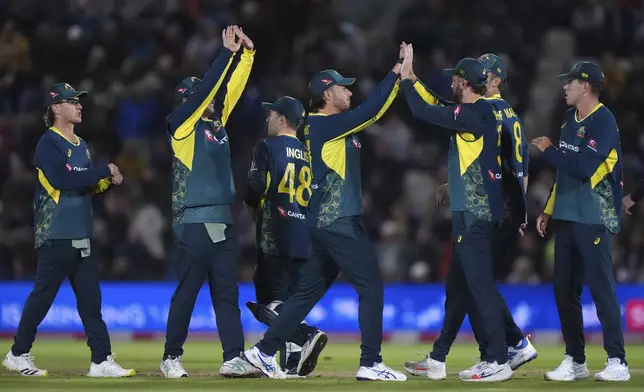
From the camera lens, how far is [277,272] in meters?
11.7

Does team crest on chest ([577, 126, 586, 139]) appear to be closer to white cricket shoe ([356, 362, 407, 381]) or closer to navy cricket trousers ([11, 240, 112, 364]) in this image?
white cricket shoe ([356, 362, 407, 381])

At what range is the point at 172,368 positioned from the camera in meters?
10.8

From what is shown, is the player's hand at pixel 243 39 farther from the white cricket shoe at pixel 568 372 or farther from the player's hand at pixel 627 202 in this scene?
the white cricket shoe at pixel 568 372

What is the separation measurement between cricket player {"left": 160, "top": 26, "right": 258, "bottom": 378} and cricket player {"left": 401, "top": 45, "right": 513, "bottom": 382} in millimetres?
1768

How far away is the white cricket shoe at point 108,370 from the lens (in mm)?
11000

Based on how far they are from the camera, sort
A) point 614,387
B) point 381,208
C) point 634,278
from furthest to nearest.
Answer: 1. point 381,208
2. point 634,278
3. point 614,387

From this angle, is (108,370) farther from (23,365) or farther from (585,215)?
(585,215)

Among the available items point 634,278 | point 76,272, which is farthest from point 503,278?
point 76,272

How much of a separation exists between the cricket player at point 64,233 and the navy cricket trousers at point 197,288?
2.35ft

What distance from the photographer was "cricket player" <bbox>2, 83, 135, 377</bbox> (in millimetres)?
11195

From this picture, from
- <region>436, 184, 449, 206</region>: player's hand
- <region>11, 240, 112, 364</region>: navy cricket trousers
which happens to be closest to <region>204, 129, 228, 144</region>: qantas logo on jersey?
<region>11, 240, 112, 364</region>: navy cricket trousers

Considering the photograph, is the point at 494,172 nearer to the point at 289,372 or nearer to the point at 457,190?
the point at 457,190

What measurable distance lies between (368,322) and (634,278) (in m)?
8.50

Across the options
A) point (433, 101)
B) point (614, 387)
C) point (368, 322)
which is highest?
point (433, 101)
